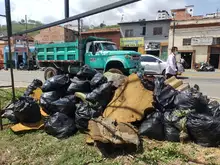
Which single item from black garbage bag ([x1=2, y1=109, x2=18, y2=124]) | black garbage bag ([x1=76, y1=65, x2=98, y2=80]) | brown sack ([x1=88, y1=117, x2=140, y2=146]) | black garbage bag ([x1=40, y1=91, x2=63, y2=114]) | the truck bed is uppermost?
the truck bed

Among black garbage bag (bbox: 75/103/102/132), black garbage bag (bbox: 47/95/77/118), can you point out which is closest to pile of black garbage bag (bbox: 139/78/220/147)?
black garbage bag (bbox: 75/103/102/132)

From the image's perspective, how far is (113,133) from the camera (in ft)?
9.71

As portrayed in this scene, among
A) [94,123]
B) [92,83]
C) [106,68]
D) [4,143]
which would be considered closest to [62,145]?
[94,123]

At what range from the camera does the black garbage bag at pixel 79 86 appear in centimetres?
450

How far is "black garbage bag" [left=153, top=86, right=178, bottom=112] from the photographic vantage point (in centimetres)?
375

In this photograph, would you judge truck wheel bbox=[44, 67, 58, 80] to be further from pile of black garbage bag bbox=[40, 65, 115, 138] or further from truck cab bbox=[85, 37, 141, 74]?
pile of black garbage bag bbox=[40, 65, 115, 138]

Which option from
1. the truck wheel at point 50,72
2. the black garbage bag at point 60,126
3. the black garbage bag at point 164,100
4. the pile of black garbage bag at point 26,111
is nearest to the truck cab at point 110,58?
the truck wheel at point 50,72

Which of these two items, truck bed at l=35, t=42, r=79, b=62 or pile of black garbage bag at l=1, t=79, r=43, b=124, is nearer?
pile of black garbage bag at l=1, t=79, r=43, b=124

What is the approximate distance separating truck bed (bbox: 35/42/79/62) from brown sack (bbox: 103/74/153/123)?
7.24m

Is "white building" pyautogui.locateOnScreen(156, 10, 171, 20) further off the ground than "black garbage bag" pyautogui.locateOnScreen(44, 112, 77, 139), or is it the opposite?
"white building" pyautogui.locateOnScreen(156, 10, 171, 20)

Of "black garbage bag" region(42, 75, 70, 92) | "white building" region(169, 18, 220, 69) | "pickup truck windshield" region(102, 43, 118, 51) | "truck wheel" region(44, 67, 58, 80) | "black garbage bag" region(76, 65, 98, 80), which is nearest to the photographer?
"black garbage bag" region(42, 75, 70, 92)

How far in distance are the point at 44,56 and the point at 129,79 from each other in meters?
9.81

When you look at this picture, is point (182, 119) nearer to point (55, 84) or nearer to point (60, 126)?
point (60, 126)

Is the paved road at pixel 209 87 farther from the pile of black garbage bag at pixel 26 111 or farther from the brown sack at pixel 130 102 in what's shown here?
the pile of black garbage bag at pixel 26 111
